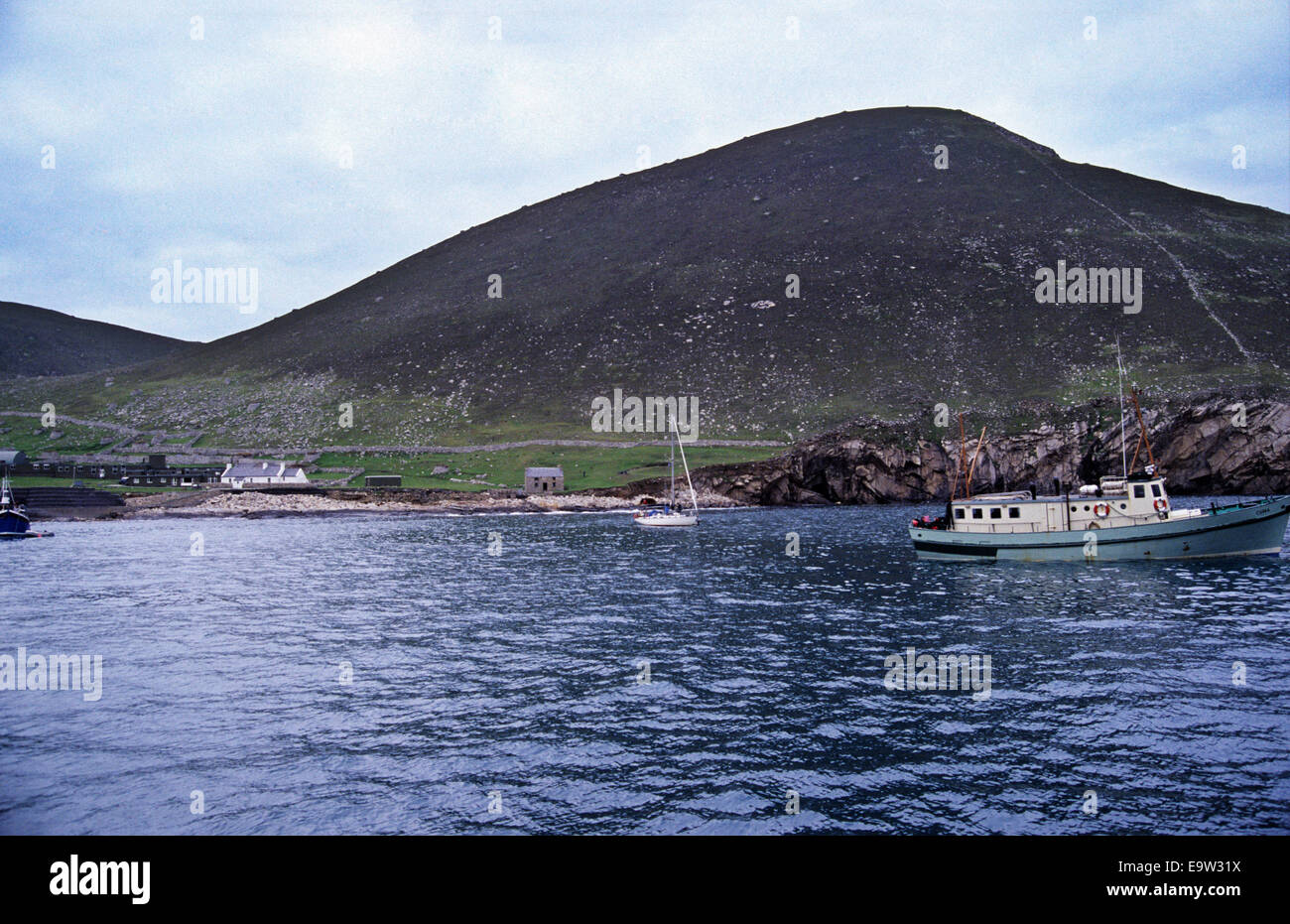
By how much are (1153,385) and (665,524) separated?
108m

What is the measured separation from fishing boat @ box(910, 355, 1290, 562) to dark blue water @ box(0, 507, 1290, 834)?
472cm

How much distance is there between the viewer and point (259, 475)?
430 feet

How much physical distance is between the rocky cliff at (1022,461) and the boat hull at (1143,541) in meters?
66.0

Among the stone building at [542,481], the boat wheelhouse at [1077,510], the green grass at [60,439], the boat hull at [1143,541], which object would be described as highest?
the green grass at [60,439]

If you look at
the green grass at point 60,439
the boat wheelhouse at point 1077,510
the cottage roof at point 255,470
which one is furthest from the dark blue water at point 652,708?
the green grass at point 60,439

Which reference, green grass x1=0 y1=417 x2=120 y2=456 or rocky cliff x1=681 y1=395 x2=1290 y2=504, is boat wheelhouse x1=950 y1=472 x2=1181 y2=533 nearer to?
rocky cliff x1=681 y1=395 x2=1290 y2=504

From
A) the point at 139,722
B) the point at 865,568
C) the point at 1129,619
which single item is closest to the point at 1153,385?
the point at 865,568
